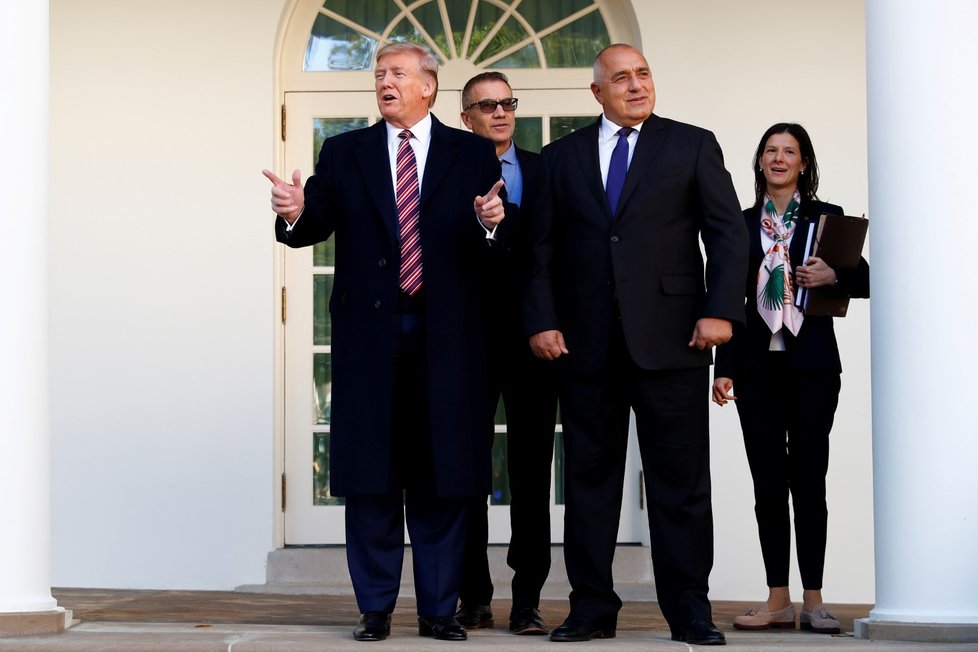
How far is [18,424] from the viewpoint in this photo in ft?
14.6

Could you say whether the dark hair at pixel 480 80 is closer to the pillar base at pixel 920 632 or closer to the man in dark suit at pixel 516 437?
the man in dark suit at pixel 516 437

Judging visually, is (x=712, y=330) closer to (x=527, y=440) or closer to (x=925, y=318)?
(x=925, y=318)

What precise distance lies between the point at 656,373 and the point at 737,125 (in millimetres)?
2683

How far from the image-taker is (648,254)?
430cm

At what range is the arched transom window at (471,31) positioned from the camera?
6871 mm

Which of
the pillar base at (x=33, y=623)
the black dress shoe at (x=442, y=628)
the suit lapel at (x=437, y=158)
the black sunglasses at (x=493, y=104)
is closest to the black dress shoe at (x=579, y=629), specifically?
the black dress shoe at (x=442, y=628)

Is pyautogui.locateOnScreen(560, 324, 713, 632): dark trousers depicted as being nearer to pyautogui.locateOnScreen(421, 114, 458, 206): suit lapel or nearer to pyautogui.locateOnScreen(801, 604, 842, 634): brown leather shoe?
pyautogui.locateOnScreen(801, 604, 842, 634): brown leather shoe

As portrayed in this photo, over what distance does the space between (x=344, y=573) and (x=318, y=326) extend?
119cm

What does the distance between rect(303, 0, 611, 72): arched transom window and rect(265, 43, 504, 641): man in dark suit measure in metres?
2.50

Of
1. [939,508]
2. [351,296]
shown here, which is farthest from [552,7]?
[939,508]

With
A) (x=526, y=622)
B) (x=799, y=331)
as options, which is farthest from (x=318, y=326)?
(x=799, y=331)

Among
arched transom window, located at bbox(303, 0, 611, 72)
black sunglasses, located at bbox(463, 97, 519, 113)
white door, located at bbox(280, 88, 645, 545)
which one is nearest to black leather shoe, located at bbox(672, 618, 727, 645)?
black sunglasses, located at bbox(463, 97, 519, 113)

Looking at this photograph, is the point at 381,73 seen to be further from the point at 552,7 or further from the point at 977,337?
the point at 552,7

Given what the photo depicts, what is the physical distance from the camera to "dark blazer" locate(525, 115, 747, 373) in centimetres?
427
